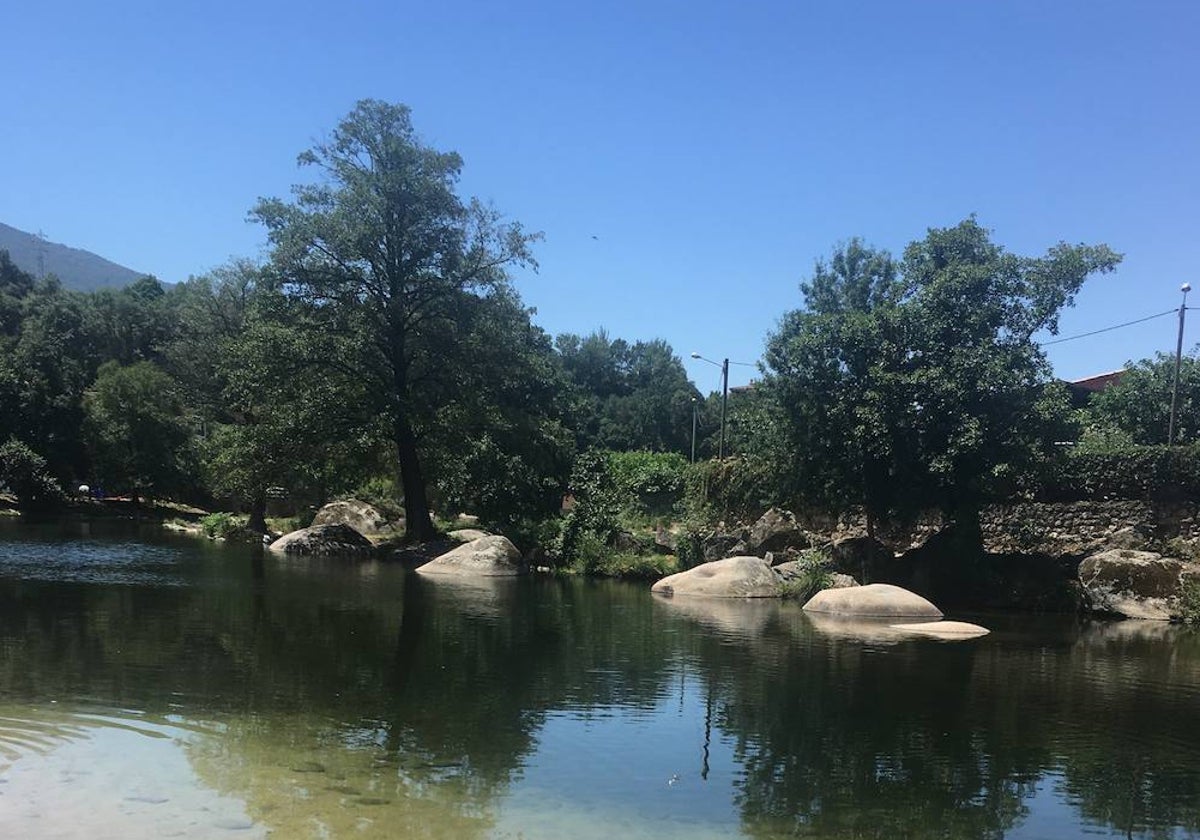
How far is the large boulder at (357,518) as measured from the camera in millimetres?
38594

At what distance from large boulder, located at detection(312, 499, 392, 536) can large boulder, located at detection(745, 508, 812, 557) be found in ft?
54.7

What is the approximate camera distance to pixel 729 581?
25.7 metres

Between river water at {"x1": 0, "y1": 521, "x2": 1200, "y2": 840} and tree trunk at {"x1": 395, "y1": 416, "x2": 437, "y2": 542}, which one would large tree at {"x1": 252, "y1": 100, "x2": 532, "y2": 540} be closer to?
tree trunk at {"x1": 395, "y1": 416, "x2": 437, "y2": 542}

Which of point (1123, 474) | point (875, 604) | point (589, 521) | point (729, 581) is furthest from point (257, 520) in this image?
point (1123, 474)

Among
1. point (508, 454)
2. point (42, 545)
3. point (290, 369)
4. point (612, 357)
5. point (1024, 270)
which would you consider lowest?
point (42, 545)

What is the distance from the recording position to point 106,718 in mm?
9500

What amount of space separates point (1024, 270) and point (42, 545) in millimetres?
33479

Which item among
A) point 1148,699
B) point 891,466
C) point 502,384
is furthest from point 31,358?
point 1148,699

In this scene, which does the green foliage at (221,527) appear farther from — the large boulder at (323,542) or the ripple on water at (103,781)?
the ripple on water at (103,781)

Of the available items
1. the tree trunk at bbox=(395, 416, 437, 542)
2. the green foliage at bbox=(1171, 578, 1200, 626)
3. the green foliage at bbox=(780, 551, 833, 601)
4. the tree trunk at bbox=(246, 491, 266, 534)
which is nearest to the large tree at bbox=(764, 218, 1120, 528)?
the green foliage at bbox=(780, 551, 833, 601)

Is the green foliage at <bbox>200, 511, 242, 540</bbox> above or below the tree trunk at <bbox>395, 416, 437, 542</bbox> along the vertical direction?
below

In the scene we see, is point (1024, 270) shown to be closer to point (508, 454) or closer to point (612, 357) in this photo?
point (508, 454)

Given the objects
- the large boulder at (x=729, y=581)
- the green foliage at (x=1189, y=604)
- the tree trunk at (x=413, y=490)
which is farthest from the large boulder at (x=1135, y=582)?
the tree trunk at (x=413, y=490)

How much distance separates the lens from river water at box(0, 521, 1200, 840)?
24.6 feet
